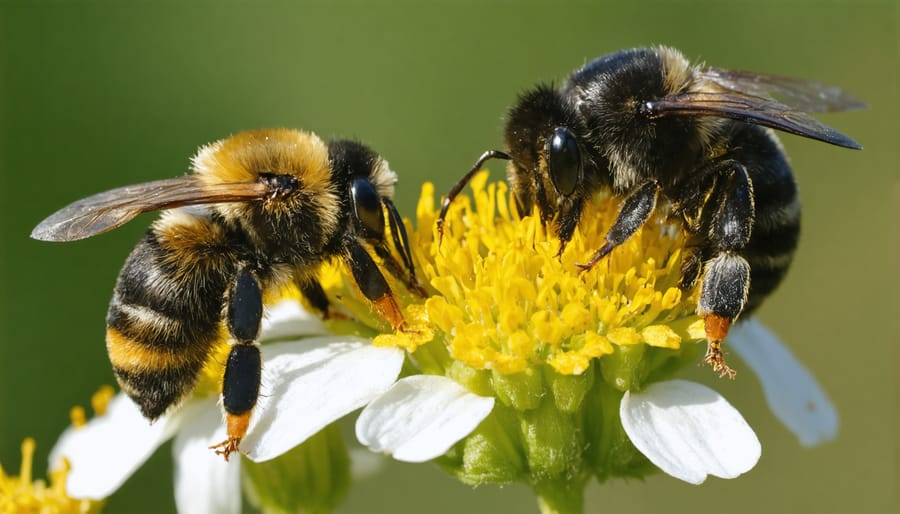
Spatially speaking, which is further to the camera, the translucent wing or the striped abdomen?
the striped abdomen

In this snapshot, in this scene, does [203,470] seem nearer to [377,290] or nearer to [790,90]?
[377,290]

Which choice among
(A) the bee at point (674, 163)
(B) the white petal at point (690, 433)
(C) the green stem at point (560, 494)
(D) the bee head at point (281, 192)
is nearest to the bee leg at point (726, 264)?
(A) the bee at point (674, 163)

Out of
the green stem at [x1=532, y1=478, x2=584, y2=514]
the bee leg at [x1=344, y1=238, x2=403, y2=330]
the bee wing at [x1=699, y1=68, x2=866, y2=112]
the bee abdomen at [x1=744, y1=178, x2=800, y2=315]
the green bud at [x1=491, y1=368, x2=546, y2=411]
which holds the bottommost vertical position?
the green stem at [x1=532, y1=478, x2=584, y2=514]

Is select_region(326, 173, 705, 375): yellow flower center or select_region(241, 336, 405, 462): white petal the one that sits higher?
select_region(326, 173, 705, 375): yellow flower center

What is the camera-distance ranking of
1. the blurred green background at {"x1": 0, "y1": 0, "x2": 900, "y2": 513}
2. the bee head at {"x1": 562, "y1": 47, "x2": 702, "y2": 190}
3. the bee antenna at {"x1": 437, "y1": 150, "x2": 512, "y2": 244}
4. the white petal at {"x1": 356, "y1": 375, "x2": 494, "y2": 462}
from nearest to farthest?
the white petal at {"x1": 356, "y1": 375, "x2": 494, "y2": 462}
the bee head at {"x1": 562, "y1": 47, "x2": 702, "y2": 190}
the bee antenna at {"x1": 437, "y1": 150, "x2": 512, "y2": 244}
the blurred green background at {"x1": 0, "y1": 0, "x2": 900, "y2": 513}

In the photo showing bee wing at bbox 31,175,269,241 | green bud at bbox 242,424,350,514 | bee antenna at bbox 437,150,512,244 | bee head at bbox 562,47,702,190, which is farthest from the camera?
green bud at bbox 242,424,350,514

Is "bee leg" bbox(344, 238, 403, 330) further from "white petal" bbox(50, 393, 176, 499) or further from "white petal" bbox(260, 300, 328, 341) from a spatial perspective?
"white petal" bbox(50, 393, 176, 499)

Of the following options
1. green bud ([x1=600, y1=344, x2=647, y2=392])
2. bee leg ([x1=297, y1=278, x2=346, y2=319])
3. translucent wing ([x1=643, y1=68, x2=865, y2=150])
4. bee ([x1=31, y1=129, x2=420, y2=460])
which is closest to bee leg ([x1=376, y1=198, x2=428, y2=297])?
bee ([x1=31, y1=129, x2=420, y2=460])
